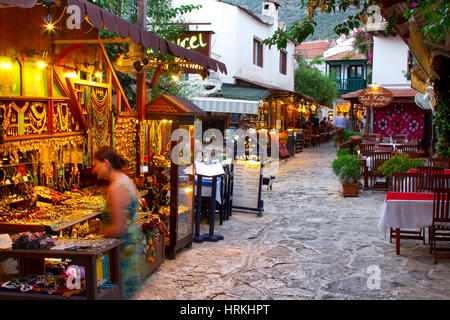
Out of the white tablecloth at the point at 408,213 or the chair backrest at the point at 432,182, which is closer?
the white tablecloth at the point at 408,213

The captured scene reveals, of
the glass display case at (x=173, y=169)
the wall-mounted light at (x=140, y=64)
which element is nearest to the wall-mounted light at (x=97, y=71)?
the wall-mounted light at (x=140, y=64)

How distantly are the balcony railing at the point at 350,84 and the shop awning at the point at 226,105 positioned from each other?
25.0 m

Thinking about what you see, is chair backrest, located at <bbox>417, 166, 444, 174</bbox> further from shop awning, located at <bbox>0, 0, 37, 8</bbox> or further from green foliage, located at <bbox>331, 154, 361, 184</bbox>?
shop awning, located at <bbox>0, 0, 37, 8</bbox>

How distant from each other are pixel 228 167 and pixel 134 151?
2434mm

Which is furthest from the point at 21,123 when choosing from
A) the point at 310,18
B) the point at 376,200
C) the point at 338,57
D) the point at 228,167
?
the point at 338,57

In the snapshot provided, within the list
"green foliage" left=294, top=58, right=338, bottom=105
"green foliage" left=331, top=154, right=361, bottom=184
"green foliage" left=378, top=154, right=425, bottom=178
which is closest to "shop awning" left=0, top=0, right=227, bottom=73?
"green foliage" left=378, top=154, right=425, bottom=178

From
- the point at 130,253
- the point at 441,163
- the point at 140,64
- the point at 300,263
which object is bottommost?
the point at 300,263

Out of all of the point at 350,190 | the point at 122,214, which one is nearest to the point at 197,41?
the point at 350,190

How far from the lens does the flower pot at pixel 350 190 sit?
1220cm

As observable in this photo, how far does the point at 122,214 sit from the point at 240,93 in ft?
47.6

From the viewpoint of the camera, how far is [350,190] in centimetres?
1226

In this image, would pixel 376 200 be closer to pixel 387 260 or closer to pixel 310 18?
pixel 387 260

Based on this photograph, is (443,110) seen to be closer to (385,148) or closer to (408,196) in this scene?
(385,148)

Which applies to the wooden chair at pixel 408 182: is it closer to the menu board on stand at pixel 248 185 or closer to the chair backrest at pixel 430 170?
the chair backrest at pixel 430 170
